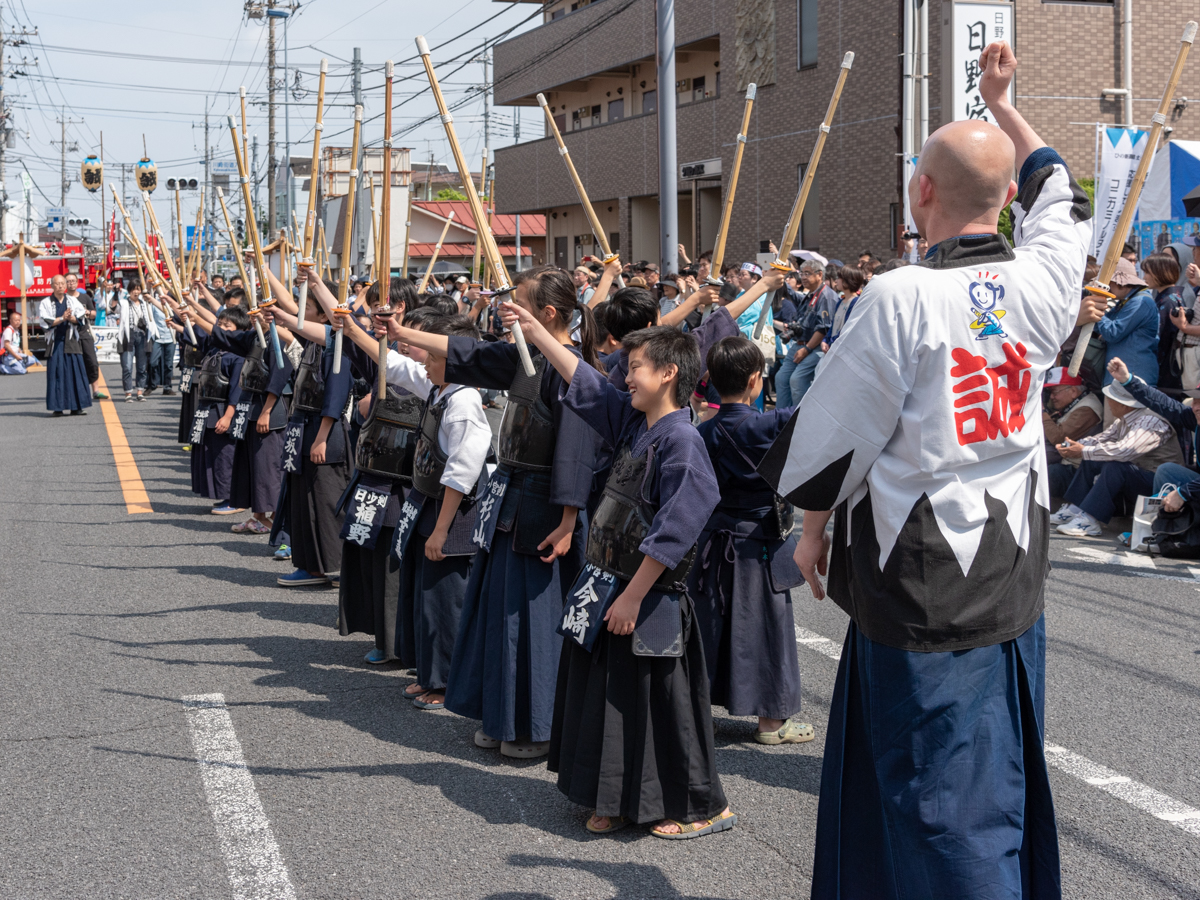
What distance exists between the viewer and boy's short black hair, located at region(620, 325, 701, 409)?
3609 mm

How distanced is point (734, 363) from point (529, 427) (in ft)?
2.57

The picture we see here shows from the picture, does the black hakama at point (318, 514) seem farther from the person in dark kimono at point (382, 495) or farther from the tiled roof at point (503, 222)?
the tiled roof at point (503, 222)

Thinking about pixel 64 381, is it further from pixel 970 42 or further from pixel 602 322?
pixel 602 322

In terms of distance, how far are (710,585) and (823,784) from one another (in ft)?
5.87

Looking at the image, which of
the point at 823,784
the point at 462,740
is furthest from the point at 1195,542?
the point at 823,784

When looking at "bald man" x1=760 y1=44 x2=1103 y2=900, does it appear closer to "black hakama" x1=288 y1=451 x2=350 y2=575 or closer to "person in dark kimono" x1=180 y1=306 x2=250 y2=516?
"black hakama" x1=288 y1=451 x2=350 y2=575

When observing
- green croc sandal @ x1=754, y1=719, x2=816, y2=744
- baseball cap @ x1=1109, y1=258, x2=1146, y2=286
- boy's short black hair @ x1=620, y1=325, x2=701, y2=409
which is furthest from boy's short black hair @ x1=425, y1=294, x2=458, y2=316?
baseball cap @ x1=1109, y1=258, x2=1146, y2=286

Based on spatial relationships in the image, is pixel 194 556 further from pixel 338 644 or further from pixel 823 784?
pixel 823 784

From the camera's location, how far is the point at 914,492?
7.75ft

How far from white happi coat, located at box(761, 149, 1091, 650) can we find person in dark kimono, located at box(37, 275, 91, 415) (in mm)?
17123

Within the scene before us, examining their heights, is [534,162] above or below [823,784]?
above

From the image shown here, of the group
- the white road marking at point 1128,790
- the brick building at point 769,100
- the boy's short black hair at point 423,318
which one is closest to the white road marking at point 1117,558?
the white road marking at point 1128,790

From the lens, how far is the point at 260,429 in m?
8.62

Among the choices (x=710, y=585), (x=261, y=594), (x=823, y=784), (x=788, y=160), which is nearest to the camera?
(x=823, y=784)
